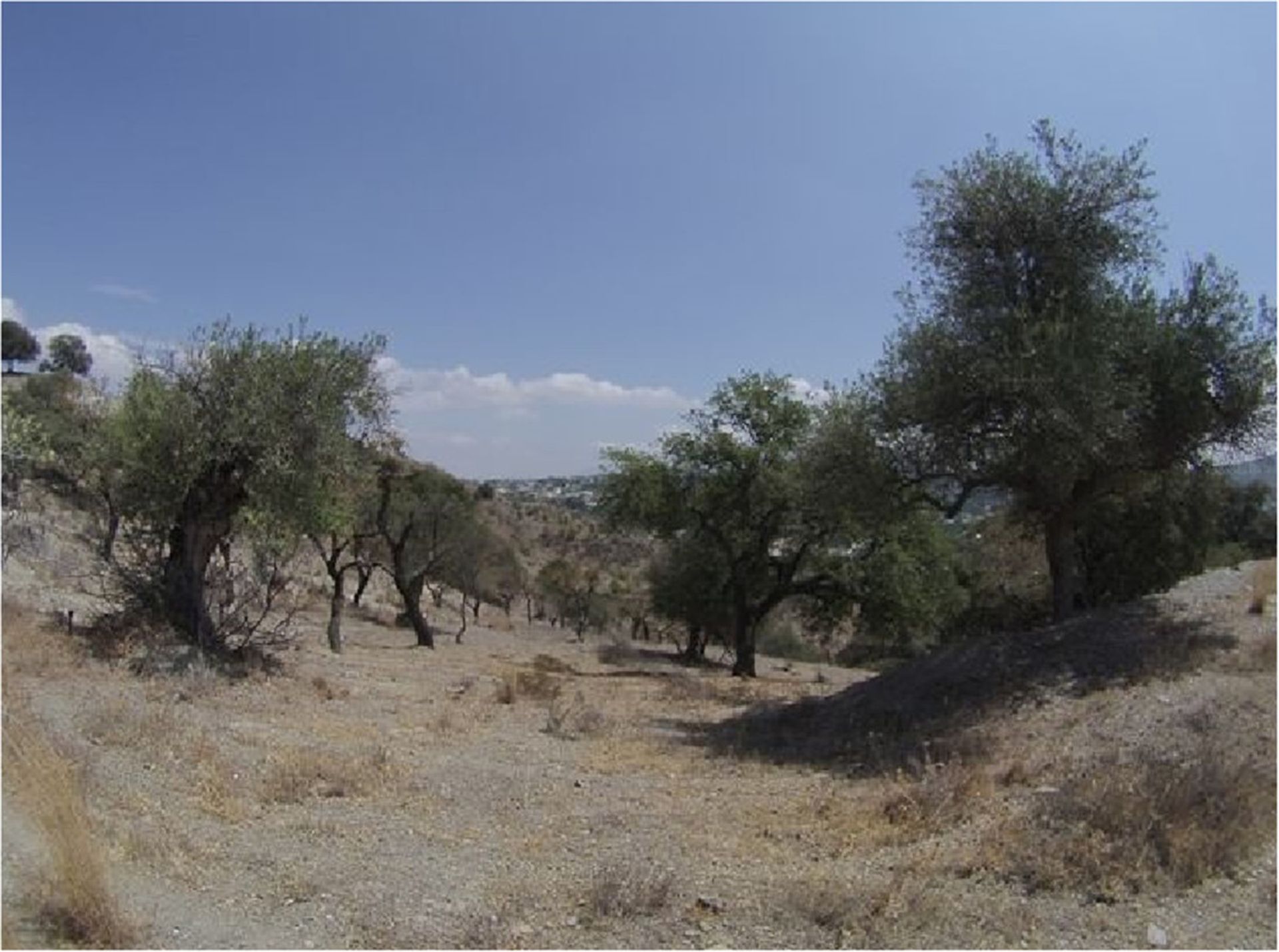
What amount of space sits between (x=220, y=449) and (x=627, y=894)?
14.8 meters

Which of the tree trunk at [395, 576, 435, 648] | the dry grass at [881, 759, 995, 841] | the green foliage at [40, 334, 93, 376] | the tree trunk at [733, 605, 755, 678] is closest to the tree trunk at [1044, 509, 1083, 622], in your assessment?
the dry grass at [881, 759, 995, 841]

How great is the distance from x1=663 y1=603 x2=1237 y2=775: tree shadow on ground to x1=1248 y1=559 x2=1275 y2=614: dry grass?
93 cm

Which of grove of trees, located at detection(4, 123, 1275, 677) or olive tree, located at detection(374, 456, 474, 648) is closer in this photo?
grove of trees, located at detection(4, 123, 1275, 677)

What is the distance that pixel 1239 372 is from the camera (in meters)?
16.5

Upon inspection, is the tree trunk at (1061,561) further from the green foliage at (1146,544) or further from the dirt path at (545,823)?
the green foliage at (1146,544)

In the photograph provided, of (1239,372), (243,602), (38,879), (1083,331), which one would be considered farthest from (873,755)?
(243,602)

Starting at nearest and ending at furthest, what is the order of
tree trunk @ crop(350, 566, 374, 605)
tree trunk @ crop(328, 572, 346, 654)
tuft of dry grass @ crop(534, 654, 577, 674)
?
tree trunk @ crop(328, 572, 346, 654)
tuft of dry grass @ crop(534, 654, 577, 674)
tree trunk @ crop(350, 566, 374, 605)

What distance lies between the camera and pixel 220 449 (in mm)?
19281

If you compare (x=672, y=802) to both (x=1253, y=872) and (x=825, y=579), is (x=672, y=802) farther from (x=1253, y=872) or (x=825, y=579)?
(x=825, y=579)

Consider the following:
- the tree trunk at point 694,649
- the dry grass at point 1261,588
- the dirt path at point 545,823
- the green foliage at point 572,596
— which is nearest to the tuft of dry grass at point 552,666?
the tree trunk at point 694,649

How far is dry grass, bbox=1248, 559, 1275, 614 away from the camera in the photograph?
15.7m

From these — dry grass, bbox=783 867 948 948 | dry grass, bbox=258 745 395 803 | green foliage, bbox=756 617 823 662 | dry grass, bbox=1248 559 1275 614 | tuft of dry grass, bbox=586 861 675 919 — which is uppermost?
dry grass, bbox=1248 559 1275 614

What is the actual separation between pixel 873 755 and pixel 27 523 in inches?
984

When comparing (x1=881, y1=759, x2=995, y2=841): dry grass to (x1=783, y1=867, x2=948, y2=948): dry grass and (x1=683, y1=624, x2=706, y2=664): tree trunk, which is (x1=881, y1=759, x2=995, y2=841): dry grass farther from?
(x1=683, y1=624, x2=706, y2=664): tree trunk
